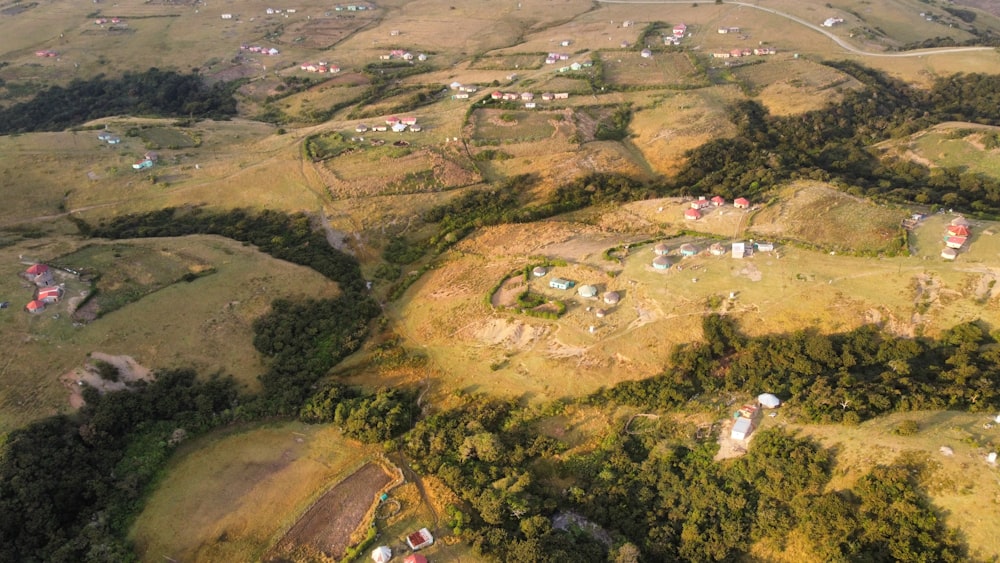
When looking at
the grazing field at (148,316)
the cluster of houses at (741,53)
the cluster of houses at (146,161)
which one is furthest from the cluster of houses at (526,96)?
the cluster of houses at (146,161)

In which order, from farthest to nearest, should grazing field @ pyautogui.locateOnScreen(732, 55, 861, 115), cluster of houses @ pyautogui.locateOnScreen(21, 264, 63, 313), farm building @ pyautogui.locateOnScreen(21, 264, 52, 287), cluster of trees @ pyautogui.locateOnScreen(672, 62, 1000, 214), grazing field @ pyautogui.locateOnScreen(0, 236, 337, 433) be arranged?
grazing field @ pyautogui.locateOnScreen(732, 55, 861, 115)
cluster of trees @ pyautogui.locateOnScreen(672, 62, 1000, 214)
farm building @ pyautogui.locateOnScreen(21, 264, 52, 287)
cluster of houses @ pyautogui.locateOnScreen(21, 264, 63, 313)
grazing field @ pyautogui.locateOnScreen(0, 236, 337, 433)

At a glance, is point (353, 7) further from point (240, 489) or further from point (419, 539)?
point (419, 539)

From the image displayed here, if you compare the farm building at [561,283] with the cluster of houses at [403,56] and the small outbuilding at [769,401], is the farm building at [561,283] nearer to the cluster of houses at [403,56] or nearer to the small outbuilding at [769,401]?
the small outbuilding at [769,401]

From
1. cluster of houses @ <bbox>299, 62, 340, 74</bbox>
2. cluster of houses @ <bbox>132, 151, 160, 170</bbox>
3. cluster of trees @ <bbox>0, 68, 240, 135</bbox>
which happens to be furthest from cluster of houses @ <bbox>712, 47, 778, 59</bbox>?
cluster of houses @ <bbox>132, 151, 160, 170</bbox>

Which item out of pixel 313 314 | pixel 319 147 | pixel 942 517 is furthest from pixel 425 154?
pixel 942 517

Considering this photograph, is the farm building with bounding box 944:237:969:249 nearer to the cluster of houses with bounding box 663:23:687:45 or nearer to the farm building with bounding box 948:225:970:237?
the farm building with bounding box 948:225:970:237

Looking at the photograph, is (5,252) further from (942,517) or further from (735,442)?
(942,517)

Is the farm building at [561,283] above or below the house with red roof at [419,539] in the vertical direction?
above
